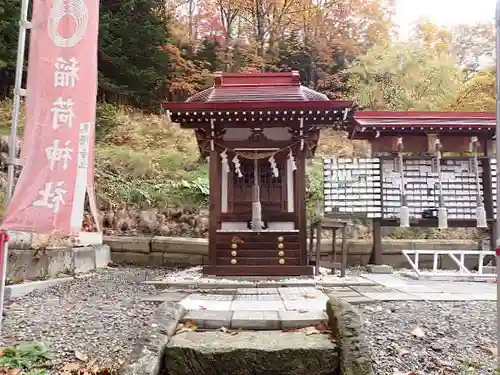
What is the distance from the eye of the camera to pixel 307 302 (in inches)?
222

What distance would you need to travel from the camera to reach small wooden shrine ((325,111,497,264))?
408 inches

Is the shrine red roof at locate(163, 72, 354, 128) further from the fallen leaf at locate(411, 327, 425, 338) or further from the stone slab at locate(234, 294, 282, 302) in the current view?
the fallen leaf at locate(411, 327, 425, 338)

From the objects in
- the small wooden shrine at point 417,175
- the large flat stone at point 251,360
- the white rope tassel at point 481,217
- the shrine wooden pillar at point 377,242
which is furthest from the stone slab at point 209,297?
the white rope tassel at point 481,217

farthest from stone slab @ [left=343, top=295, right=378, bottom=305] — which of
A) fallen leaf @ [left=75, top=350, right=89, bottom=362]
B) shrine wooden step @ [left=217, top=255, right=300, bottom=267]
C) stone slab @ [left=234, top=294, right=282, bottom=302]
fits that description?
fallen leaf @ [left=75, top=350, right=89, bottom=362]

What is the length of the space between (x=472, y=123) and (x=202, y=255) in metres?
7.66

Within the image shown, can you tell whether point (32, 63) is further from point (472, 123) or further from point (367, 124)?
point (472, 123)

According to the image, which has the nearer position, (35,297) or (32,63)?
(32,63)

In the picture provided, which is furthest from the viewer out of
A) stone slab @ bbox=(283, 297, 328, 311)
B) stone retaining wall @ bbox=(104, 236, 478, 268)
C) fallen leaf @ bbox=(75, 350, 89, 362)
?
stone retaining wall @ bbox=(104, 236, 478, 268)

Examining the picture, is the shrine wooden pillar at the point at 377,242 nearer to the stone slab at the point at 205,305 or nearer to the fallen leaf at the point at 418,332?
the stone slab at the point at 205,305

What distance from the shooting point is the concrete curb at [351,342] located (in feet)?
11.3

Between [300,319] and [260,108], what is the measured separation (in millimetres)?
4640

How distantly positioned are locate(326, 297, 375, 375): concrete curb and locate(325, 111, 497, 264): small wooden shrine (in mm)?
6691

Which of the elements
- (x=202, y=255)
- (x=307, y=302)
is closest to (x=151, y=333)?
(x=307, y=302)

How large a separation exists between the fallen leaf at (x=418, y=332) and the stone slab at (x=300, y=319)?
3.01ft
